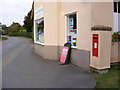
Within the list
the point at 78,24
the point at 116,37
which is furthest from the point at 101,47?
the point at 78,24

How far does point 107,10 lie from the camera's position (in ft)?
22.6

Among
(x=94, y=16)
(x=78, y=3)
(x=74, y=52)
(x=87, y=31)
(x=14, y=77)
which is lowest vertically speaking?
(x=14, y=77)

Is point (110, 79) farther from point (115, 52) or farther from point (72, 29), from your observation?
point (72, 29)

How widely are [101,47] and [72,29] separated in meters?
2.83

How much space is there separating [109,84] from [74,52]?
11.1 ft

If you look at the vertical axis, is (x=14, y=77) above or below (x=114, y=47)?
below

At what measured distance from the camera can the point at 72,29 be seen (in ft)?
28.7

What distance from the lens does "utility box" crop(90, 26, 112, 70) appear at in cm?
622

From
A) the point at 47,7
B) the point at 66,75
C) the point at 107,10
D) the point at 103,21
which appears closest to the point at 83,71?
the point at 66,75

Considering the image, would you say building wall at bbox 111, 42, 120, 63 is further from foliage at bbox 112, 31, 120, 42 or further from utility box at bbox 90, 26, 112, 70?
utility box at bbox 90, 26, 112, 70

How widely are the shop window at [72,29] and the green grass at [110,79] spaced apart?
2.61 meters

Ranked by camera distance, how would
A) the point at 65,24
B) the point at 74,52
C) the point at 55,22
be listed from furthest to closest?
the point at 55,22 < the point at 65,24 < the point at 74,52

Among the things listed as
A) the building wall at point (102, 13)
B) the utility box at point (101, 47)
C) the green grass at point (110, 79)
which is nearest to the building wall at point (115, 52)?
the green grass at point (110, 79)

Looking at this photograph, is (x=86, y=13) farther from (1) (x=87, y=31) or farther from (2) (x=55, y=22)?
(2) (x=55, y=22)
